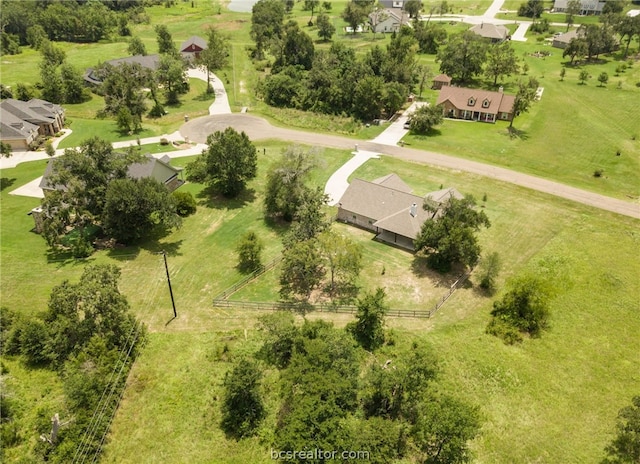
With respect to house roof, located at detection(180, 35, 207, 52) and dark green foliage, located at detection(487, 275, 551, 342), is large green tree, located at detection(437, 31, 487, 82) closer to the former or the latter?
house roof, located at detection(180, 35, 207, 52)

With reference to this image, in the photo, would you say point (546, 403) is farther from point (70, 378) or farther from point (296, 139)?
point (296, 139)

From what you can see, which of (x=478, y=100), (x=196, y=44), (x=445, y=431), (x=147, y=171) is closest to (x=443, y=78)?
(x=478, y=100)

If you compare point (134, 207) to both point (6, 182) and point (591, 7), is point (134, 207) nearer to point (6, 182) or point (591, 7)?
point (6, 182)

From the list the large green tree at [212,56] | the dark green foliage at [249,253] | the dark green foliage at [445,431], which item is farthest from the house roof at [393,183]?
the large green tree at [212,56]

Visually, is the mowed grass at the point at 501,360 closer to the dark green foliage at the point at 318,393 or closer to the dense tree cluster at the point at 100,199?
the dark green foliage at the point at 318,393

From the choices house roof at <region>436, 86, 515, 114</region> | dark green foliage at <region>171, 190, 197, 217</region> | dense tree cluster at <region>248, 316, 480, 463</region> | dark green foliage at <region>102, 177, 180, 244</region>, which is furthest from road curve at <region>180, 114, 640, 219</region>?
dense tree cluster at <region>248, 316, 480, 463</region>

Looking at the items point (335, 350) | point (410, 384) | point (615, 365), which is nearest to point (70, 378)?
point (335, 350)

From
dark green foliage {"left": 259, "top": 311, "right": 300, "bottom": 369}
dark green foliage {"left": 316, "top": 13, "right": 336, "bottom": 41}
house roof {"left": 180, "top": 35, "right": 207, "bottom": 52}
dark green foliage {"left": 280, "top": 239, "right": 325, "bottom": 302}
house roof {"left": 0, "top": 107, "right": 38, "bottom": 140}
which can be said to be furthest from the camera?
dark green foliage {"left": 316, "top": 13, "right": 336, "bottom": 41}
